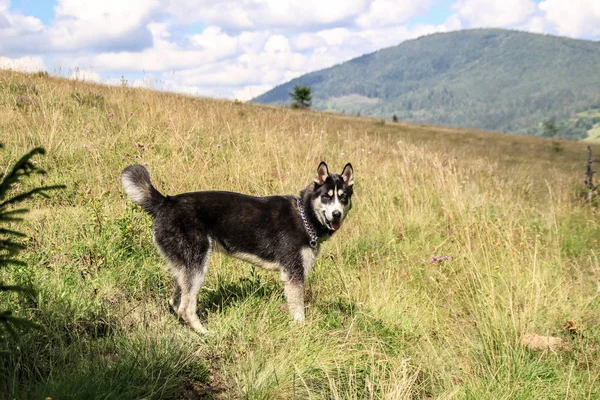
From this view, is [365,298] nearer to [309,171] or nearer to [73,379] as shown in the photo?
[73,379]

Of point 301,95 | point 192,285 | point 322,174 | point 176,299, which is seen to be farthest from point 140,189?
point 301,95

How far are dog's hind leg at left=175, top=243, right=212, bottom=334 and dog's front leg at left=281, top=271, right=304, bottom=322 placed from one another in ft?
3.19

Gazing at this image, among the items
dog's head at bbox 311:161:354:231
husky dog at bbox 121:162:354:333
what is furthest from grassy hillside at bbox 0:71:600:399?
dog's head at bbox 311:161:354:231

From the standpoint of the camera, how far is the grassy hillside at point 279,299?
368 cm

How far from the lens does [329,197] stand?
18.8ft

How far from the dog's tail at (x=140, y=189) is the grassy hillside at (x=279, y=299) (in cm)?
95

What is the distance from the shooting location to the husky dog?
493 centimetres

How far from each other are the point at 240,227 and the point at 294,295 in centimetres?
104

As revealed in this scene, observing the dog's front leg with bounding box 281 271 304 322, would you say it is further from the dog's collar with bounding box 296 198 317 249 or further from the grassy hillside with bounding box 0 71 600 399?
the dog's collar with bounding box 296 198 317 249

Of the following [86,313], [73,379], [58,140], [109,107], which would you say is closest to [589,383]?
[73,379]

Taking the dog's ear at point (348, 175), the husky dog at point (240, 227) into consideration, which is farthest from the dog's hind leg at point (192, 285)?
the dog's ear at point (348, 175)

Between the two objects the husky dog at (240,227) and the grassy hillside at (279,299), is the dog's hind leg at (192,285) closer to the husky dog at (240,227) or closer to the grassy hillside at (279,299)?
the husky dog at (240,227)

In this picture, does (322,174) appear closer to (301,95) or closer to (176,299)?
(176,299)

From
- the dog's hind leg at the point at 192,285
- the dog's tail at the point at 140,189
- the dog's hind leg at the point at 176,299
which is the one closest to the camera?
the dog's hind leg at the point at 192,285
